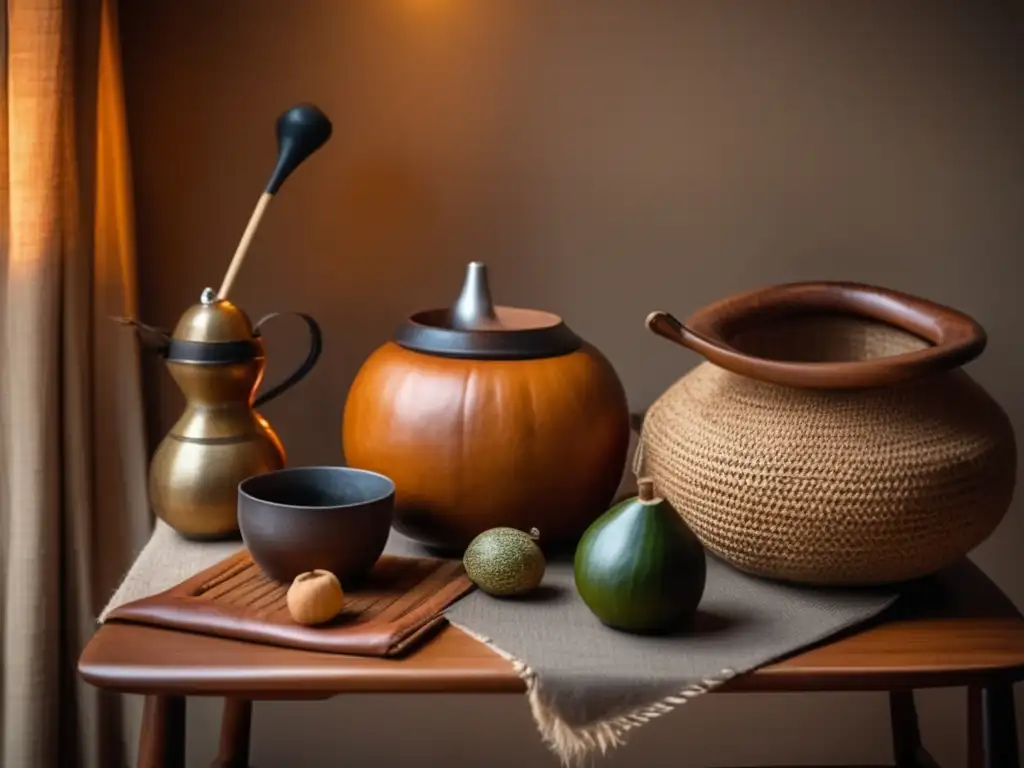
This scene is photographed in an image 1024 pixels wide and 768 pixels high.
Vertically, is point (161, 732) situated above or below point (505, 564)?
below

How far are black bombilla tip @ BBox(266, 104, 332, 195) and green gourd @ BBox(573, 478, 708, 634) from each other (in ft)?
1.61

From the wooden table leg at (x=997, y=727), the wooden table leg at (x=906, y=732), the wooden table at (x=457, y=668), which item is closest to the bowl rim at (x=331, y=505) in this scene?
the wooden table at (x=457, y=668)

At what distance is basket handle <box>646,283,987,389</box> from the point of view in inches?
31.6

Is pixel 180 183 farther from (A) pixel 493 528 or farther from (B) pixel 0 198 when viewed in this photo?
(A) pixel 493 528

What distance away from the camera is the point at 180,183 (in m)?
1.18

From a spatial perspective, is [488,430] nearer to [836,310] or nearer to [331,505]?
[331,505]

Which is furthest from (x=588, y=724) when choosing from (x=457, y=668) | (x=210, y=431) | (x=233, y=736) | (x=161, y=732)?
(x=233, y=736)

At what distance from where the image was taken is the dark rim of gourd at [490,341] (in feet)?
3.01

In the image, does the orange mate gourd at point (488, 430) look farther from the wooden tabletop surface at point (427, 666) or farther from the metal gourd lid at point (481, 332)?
the wooden tabletop surface at point (427, 666)

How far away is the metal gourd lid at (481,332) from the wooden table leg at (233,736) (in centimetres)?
48

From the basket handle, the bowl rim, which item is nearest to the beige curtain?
the bowl rim

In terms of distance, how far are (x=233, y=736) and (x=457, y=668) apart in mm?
548

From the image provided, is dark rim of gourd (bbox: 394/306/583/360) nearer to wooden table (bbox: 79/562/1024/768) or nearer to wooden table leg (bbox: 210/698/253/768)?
wooden table (bbox: 79/562/1024/768)

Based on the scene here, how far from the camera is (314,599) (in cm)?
77
